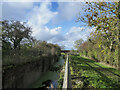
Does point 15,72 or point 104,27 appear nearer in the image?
point 104,27

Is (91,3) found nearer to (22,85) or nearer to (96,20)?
(96,20)

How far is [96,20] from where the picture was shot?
424cm

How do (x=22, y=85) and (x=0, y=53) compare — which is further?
(x=22, y=85)

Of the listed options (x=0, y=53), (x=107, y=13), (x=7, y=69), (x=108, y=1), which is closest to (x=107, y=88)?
(x=107, y=13)

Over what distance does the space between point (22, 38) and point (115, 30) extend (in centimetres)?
876

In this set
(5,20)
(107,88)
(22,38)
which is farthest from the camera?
(22,38)

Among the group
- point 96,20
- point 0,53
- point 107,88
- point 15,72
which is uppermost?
point 96,20

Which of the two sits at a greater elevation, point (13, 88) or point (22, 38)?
point (22, 38)

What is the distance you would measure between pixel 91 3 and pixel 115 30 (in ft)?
5.89

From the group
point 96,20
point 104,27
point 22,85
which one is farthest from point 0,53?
point 104,27

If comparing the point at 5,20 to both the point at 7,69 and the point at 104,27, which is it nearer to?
the point at 7,69

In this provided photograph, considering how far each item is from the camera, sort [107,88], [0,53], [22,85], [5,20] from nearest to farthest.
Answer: [107,88] → [0,53] → [22,85] → [5,20]

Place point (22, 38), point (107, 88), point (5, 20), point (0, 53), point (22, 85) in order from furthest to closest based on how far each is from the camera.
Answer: point (22, 38)
point (5, 20)
point (22, 85)
point (0, 53)
point (107, 88)

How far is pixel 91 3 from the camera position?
463 cm
